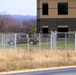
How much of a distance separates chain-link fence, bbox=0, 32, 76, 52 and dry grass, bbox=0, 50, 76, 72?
396 centimetres

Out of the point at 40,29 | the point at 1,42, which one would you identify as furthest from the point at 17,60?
the point at 40,29

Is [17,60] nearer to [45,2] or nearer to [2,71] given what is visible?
[2,71]

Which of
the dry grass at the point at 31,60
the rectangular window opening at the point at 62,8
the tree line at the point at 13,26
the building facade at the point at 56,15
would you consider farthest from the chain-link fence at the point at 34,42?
the tree line at the point at 13,26

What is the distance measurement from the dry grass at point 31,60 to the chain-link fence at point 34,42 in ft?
13.0

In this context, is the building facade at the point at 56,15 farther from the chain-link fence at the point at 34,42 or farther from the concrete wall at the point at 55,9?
the chain-link fence at the point at 34,42

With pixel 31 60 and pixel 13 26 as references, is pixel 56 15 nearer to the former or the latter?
pixel 31 60

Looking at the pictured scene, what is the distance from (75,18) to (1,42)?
33749mm

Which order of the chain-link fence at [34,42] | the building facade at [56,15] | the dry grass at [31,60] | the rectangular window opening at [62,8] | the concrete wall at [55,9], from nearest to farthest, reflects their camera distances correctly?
the dry grass at [31,60] < the chain-link fence at [34,42] < the concrete wall at [55,9] < the building facade at [56,15] < the rectangular window opening at [62,8]

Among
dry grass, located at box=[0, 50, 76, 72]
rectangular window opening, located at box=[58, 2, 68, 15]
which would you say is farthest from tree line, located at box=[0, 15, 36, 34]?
dry grass, located at box=[0, 50, 76, 72]

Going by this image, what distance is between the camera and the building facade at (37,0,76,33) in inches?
2527

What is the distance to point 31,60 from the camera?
24.5 meters

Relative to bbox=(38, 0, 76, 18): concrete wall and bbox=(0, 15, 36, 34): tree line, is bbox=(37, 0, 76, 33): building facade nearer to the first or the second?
bbox=(38, 0, 76, 18): concrete wall

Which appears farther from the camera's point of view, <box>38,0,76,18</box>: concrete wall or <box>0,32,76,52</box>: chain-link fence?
<box>38,0,76,18</box>: concrete wall

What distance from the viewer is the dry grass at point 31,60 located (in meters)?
22.4
